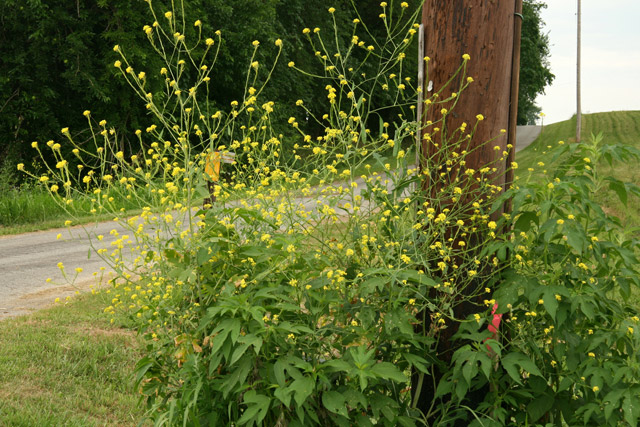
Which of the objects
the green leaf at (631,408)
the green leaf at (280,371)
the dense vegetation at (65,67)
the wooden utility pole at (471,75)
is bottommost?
the green leaf at (631,408)

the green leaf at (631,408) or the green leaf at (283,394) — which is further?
the green leaf at (631,408)

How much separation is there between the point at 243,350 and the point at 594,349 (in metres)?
1.63

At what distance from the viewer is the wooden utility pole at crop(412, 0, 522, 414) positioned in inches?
129

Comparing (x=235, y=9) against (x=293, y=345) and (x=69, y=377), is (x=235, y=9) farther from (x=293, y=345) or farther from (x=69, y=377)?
(x=293, y=345)

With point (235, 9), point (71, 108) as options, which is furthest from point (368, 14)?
point (71, 108)

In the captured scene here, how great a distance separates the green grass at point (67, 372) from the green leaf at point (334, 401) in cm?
115

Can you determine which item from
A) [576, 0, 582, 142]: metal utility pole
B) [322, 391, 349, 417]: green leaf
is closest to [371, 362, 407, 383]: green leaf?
[322, 391, 349, 417]: green leaf

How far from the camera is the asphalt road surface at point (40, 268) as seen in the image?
6.71 meters

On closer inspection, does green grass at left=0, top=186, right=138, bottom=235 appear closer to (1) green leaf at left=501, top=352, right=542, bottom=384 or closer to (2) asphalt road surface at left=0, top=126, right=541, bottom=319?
(2) asphalt road surface at left=0, top=126, right=541, bottom=319

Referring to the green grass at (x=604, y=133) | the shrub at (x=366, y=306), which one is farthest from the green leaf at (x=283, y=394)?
the green grass at (x=604, y=133)

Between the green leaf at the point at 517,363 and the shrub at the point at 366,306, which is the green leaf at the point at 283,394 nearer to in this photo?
the shrub at the point at 366,306

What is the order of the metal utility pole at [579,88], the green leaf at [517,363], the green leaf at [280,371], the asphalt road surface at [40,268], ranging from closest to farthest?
the green leaf at [280,371] → the green leaf at [517,363] → the asphalt road surface at [40,268] → the metal utility pole at [579,88]

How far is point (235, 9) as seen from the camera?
73.8ft

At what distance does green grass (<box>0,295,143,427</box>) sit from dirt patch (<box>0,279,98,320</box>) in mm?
517
